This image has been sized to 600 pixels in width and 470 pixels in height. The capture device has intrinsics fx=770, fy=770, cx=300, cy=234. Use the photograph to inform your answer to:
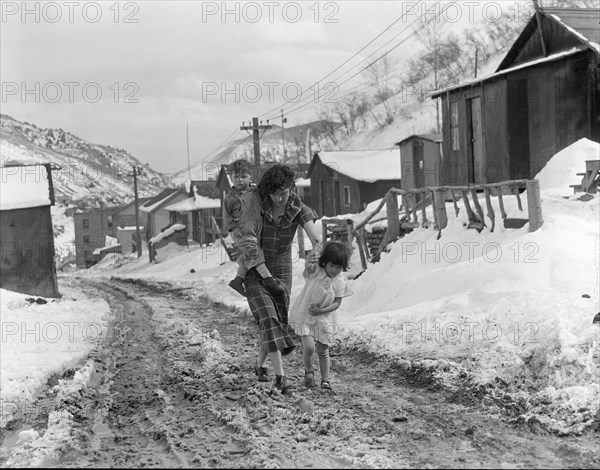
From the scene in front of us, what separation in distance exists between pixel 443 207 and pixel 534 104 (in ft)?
18.9

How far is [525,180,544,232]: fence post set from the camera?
1120 cm

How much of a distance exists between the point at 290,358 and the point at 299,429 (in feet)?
10.2

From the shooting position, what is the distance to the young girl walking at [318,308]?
6.77 m

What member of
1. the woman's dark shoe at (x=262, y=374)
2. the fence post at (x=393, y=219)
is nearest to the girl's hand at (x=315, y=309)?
the woman's dark shoe at (x=262, y=374)

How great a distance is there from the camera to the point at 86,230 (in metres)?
100

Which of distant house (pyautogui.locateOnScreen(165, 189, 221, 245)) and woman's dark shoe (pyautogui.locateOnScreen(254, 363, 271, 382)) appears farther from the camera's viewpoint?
distant house (pyautogui.locateOnScreen(165, 189, 221, 245))

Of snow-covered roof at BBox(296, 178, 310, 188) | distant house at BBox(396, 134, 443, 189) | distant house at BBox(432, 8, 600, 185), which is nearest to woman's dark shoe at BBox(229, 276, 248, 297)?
distant house at BBox(432, 8, 600, 185)

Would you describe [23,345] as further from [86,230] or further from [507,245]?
[86,230]

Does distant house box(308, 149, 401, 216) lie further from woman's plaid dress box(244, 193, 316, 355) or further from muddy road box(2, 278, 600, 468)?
woman's plaid dress box(244, 193, 316, 355)

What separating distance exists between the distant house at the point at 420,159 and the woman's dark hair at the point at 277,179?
89.3ft

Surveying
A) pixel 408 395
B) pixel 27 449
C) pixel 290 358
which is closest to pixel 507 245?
pixel 290 358

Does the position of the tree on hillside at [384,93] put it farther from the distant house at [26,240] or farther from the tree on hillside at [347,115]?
the distant house at [26,240]

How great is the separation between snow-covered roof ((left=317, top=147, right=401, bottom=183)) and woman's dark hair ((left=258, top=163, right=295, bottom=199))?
32408 millimetres

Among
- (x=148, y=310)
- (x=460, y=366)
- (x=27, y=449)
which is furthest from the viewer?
(x=148, y=310)
